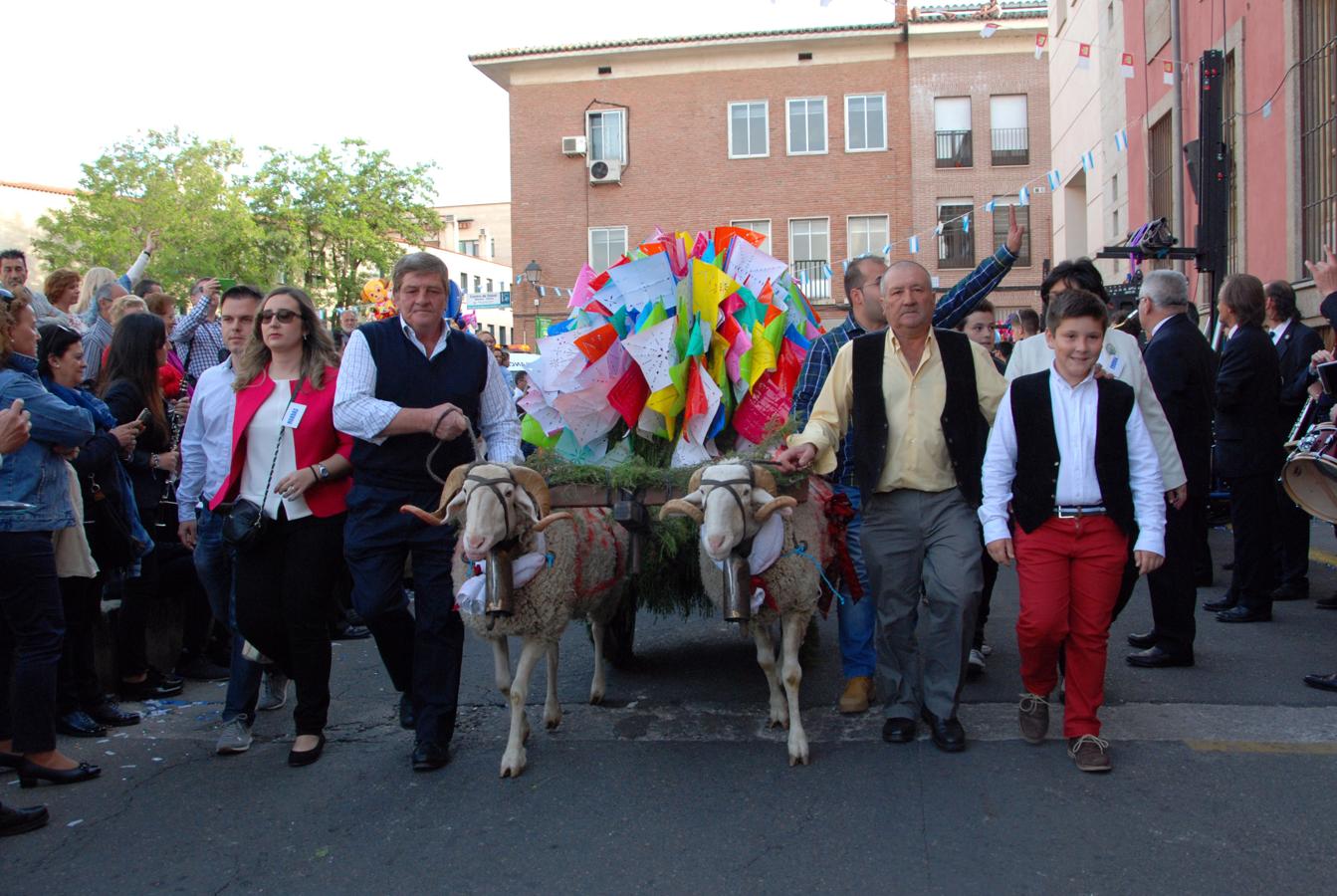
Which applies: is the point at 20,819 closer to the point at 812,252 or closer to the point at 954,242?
the point at 812,252

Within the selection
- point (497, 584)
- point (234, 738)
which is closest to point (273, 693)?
point (234, 738)

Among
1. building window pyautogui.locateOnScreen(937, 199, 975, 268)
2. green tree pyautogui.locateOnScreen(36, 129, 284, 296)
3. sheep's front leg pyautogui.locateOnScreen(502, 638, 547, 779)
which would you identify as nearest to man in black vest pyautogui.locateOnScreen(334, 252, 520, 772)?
sheep's front leg pyautogui.locateOnScreen(502, 638, 547, 779)

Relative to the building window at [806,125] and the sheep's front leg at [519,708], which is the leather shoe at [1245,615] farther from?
the building window at [806,125]

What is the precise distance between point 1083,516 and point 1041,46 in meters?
13.8

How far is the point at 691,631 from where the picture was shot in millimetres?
7660

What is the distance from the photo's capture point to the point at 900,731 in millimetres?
4988

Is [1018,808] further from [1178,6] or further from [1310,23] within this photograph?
[1178,6]

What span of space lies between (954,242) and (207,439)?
96.6ft

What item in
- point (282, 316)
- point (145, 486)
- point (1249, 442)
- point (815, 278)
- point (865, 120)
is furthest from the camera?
point (865, 120)

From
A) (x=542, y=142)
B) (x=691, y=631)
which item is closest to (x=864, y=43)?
(x=542, y=142)

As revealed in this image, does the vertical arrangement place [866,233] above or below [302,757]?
above

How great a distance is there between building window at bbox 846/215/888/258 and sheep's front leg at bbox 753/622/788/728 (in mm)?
28215

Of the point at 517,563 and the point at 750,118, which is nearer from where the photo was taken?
the point at 517,563

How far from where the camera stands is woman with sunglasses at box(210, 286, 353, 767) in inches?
199
